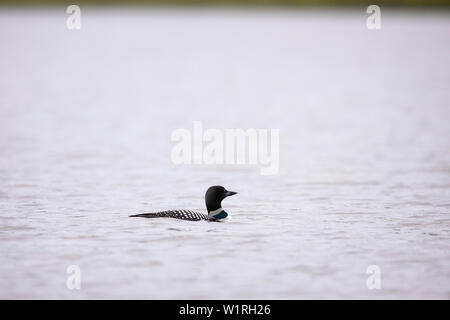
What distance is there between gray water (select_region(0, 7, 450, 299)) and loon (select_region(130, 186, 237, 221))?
0.37 ft

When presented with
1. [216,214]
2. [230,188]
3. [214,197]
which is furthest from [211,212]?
[230,188]

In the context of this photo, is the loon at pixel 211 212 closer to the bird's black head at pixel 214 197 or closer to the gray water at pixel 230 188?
the bird's black head at pixel 214 197

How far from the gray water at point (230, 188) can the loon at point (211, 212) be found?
112 mm

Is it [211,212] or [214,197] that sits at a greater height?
[214,197]

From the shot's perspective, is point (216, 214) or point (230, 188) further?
point (230, 188)

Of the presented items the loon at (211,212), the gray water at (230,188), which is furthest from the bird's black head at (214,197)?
the gray water at (230,188)

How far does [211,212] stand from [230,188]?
9.12 feet

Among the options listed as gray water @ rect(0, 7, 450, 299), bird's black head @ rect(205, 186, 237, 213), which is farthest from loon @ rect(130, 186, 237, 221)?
gray water @ rect(0, 7, 450, 299)

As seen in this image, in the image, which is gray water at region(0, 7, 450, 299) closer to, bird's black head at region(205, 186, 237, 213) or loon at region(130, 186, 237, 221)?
loon at region(130, 186, 237, 221)

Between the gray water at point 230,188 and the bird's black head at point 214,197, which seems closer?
the gray water at point 230,188

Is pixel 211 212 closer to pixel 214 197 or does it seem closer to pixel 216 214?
pixel 216 214

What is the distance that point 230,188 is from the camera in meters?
13.0

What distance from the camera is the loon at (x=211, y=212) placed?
10172mm
